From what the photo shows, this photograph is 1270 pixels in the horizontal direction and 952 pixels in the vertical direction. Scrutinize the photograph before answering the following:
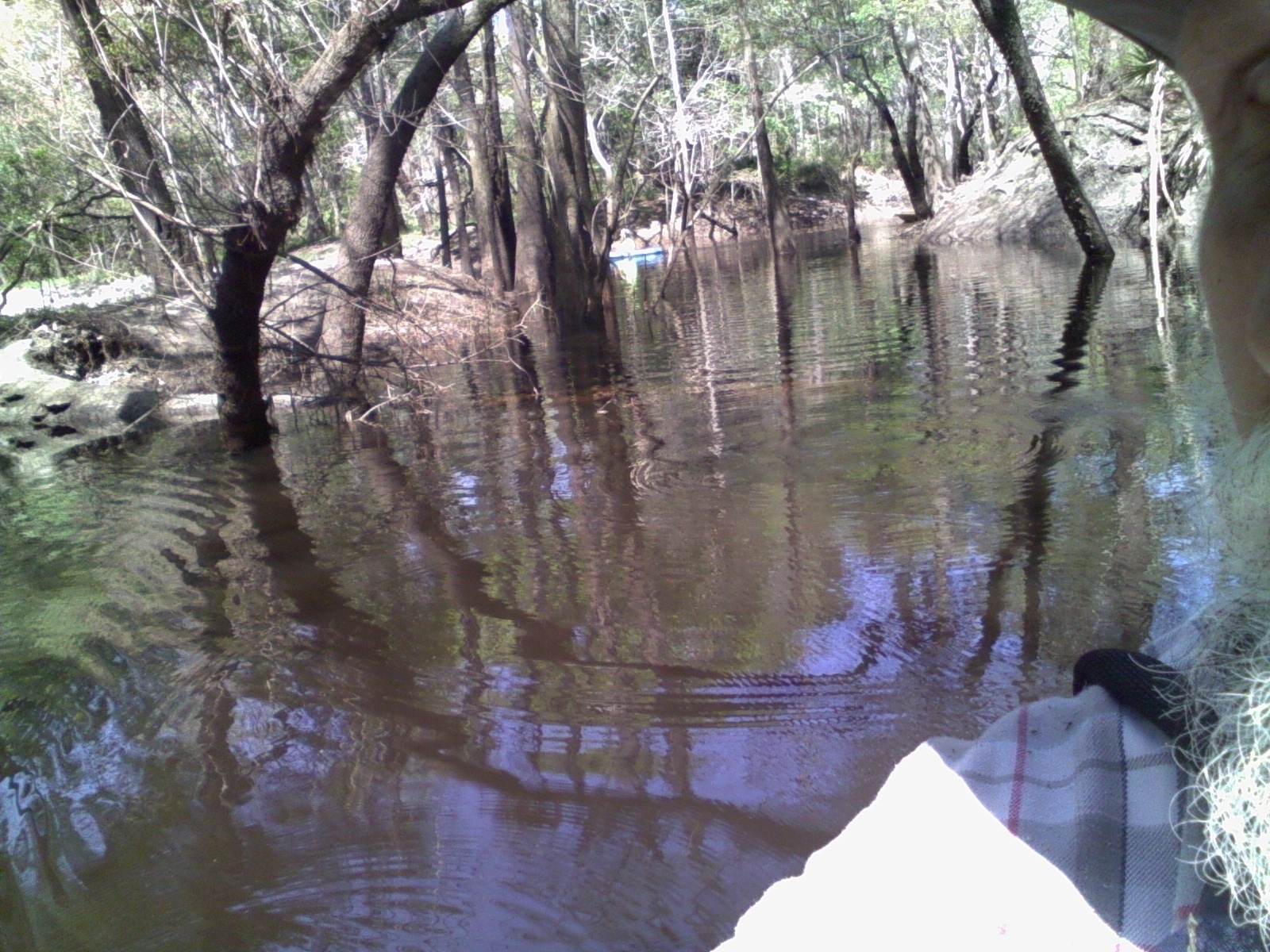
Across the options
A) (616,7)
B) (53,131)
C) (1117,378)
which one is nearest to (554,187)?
(616,7)

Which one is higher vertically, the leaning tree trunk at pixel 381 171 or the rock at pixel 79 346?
the leaning tree trunk at pixel 381 171

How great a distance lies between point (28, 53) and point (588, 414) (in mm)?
6059

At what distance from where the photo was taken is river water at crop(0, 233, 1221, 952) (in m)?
2.58

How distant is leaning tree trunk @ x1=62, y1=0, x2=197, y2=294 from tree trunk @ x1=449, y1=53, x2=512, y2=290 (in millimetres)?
8594

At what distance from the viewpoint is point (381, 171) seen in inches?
418

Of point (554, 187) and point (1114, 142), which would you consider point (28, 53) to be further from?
point (1114, 142)

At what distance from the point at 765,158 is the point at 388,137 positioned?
51.1 ft

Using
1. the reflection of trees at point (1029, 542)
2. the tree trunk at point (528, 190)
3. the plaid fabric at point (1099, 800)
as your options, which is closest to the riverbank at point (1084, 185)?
the tree trunk at point (528, 190)

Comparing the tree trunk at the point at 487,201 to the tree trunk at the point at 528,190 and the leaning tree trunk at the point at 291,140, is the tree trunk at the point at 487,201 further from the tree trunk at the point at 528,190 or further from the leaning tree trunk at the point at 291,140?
the leaning tree trunk at the point at 291,140

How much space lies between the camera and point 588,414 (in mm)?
8477

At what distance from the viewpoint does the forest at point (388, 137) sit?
24.2 feet

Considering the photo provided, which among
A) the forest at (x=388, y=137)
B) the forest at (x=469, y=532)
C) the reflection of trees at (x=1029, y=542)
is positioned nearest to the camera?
the forest at (x=469, y=532)

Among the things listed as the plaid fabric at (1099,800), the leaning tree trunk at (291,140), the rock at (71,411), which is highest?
the leaning tree trunk at (291,140)

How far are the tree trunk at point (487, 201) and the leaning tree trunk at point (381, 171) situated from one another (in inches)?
259
